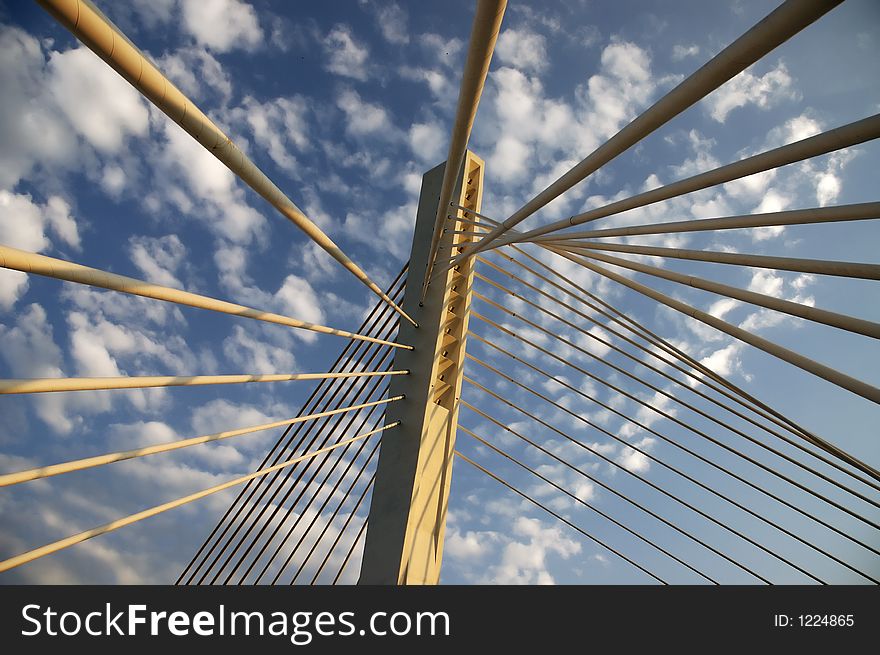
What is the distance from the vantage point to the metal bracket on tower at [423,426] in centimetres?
532

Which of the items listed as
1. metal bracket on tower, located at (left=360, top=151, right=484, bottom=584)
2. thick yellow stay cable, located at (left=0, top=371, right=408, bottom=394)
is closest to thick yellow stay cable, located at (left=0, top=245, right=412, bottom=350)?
thick yellow stay cable, located at (left=0, top=371, right=408, bottom=394)

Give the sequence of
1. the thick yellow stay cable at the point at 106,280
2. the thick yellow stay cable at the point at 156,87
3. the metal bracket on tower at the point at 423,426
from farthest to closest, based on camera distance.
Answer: the metal bracket on tower at the point at 423,426
the thick yellow stay cable at the point at 106,280
the thick yellow stay cable at the point at 156,87

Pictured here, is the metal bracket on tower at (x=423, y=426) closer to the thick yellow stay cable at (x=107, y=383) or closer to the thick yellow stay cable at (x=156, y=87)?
the thick yellow stay cable at (x=107, y=383)

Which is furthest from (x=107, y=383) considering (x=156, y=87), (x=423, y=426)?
(x=423, y=426)

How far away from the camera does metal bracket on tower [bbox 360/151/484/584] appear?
5320 mm

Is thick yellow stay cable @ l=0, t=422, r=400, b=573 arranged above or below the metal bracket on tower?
below

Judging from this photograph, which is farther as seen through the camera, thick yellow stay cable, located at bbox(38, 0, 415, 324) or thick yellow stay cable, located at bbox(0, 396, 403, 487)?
thick yellow stay cable, located at bbox(0, 396, 403, 487)

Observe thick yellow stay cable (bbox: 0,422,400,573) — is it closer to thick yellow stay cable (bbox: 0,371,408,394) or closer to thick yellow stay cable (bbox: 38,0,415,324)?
thick yellow stay cable (bbox: 0,371,408,394)

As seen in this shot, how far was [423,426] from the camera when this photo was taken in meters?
5.64

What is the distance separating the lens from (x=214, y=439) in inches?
132

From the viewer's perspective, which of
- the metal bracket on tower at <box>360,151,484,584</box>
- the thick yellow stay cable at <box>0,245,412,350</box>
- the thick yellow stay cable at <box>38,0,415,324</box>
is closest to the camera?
the thick yellow stay cable at <box>38,0,415,324</box>

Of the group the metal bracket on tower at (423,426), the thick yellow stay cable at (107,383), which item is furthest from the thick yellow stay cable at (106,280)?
the metal bracket on tower at (423,426)

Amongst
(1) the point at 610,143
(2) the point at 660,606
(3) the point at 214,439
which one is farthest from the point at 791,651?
(3) the point at 214,439

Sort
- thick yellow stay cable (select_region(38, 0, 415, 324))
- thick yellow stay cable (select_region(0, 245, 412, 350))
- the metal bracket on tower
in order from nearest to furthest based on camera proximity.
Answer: thick yellow stay cable (select_region(38, 0, 415, 324)) → thick yellow stay cable (select_region(0, 245, 412, 350)) → the metal bracket on tower
